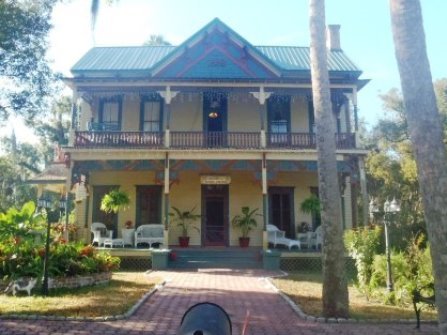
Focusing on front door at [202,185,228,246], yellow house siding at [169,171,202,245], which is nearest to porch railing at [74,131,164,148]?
yellow house siding at [169,171,202,245]

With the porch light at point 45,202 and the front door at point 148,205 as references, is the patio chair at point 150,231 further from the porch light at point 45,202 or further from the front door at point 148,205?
the porch light at point 45,202

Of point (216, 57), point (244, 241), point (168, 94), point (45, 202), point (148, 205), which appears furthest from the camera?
point (148, 205)

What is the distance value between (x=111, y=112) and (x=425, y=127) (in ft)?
53.1

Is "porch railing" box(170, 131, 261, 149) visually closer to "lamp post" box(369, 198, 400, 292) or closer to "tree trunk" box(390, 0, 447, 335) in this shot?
"lamp post" box(369, 198, 400, 292)

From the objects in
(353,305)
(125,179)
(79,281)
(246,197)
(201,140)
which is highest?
(201,140)

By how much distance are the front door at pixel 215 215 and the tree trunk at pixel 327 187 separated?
11023 mm

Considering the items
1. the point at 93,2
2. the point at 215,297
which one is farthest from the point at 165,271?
the point at 93,2

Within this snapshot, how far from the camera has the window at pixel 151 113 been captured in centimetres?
1855

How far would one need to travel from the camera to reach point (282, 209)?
18.6 metres

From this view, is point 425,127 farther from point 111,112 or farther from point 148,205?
point 111,112

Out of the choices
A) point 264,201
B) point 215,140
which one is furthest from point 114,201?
point 264,201

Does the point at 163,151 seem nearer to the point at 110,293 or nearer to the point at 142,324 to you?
the point at 110,293

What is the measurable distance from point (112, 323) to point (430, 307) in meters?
5.81

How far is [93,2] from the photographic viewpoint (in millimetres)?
16484
